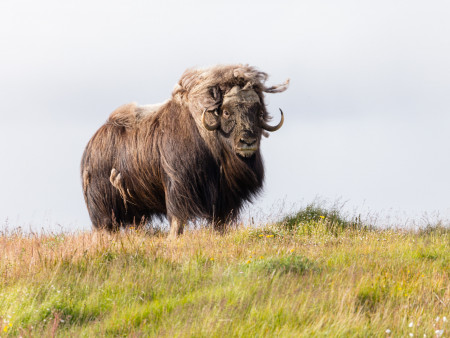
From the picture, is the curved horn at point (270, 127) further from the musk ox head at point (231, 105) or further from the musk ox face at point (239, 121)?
the musk ox face at point (239, 121)

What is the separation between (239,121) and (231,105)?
11.8 inches

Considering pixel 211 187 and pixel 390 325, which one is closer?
pixel 390 325

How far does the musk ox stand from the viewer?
9.62m

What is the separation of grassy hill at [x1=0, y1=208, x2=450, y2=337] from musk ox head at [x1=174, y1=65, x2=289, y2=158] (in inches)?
84.8

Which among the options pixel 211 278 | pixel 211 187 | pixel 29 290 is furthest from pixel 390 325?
pixel 211 187

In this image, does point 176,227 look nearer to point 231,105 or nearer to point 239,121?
point 239,121

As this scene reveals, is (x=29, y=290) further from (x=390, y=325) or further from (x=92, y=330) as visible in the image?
(x=390, y=325)

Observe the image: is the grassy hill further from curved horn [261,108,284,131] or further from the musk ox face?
curved horn [261,108,284,131]

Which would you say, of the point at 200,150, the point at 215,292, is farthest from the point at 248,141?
the point at 215,292

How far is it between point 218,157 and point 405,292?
446 cm

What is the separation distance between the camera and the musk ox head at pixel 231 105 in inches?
374

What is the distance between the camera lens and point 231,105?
959 cm

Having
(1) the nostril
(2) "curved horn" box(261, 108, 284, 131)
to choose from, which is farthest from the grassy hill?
(2) "curved horn" box(261, 108, 284, 131)

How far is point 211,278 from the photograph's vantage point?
241 inches
